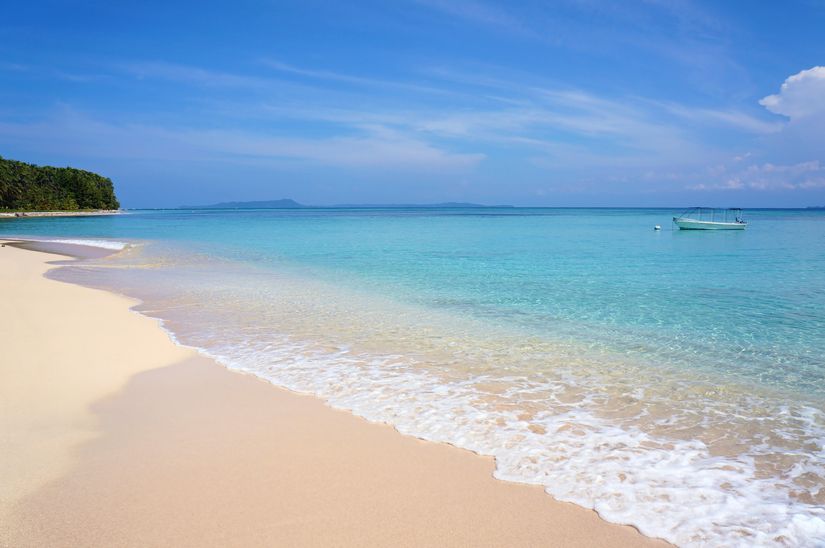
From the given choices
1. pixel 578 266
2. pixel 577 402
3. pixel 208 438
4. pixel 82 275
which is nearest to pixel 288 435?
pixel 208 438

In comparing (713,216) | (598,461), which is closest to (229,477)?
(598,461)

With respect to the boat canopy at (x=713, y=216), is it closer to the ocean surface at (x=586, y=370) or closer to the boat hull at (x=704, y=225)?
the boat hull at (x=704, y=225)

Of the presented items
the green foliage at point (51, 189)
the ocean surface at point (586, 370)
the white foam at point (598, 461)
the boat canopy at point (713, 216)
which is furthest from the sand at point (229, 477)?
the green foliage at point (51, 189)

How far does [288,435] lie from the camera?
16.8ft

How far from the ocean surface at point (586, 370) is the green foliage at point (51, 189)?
342 ft

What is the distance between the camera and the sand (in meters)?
3.50

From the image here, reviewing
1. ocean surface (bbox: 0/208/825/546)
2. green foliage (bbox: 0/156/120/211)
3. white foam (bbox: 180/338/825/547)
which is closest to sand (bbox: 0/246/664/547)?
white foam (bbox: 180/338/825/547)

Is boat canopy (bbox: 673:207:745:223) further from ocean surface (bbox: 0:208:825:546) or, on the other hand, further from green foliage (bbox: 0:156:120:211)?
green foliage (bbox: 0:156:120:211)

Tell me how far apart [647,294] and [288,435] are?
11.9 metres

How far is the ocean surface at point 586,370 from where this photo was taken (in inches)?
164

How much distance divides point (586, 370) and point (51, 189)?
140448 millimetres

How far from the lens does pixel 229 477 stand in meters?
4.22

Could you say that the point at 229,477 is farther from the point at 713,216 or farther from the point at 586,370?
the point at 713,216

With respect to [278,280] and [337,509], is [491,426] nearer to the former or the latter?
[337,509]
